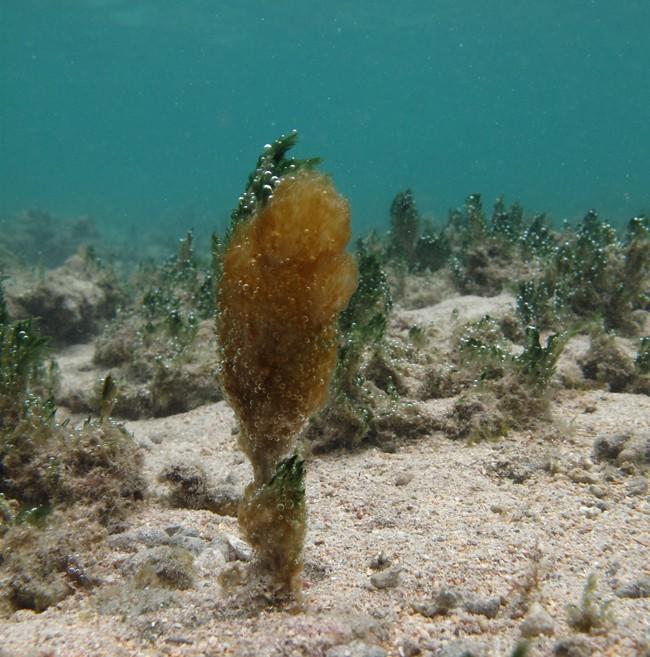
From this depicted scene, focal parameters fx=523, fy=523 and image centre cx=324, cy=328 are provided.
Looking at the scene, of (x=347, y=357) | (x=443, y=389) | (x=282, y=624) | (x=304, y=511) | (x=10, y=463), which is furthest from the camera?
(x=443, y=389)

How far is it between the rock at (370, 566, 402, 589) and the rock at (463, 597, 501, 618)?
47 cm

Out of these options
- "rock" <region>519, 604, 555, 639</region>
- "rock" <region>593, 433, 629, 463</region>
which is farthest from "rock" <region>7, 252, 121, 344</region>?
"rock" <region>519, 604, 555, 639</region>

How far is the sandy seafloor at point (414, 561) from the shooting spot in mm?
2775

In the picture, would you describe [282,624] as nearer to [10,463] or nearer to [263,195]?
[263,195]

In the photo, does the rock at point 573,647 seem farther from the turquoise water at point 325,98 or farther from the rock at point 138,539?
the turquoise water at point 325,98

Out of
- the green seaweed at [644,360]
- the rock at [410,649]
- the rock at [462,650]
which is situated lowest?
the rock at [410,649]

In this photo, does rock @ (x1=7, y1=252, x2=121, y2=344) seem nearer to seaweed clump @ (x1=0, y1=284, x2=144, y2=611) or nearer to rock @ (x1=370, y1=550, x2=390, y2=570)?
seaweed clump @ (x1=0, y1=284, x2=144, y2=611)

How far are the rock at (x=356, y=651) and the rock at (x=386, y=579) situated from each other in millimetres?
659

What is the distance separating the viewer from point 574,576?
3.31m

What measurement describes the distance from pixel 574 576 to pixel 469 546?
2.19ft

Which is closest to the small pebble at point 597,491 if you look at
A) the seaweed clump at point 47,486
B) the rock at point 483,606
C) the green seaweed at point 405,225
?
the rock at point 483,606

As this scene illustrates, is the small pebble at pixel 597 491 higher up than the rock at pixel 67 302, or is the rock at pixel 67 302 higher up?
the rock at pixel 67 302

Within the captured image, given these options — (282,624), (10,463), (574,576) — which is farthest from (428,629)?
(10,463)

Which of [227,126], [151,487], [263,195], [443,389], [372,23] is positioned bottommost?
[151,487]
